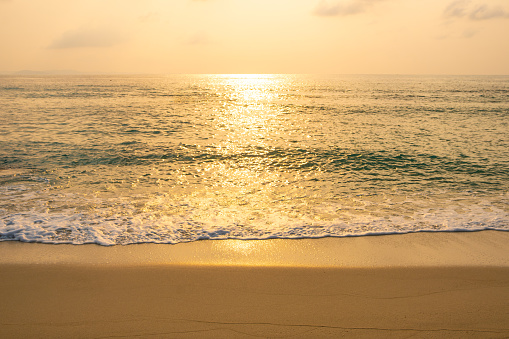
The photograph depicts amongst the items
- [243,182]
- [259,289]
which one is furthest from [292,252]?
[243,182]

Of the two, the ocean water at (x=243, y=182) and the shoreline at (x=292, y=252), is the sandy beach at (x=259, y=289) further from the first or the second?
the ocean water at (x=243, y=182)

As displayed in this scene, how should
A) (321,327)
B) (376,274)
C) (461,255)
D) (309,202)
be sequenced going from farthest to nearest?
(309,202)
(461,255)
(376,274)
(321,327)

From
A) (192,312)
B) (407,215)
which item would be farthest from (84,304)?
(407,215)

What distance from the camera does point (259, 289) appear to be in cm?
528

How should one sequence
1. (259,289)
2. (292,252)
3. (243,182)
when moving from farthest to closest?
1. (243,182)
2. (292,252)
3. (259,289)

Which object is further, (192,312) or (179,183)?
(179,183)

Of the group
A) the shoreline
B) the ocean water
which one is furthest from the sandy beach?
the ocean water

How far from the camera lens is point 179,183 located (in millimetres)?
12000

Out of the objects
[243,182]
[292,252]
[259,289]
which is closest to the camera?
[259,289]

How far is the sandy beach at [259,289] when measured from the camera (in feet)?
14.5

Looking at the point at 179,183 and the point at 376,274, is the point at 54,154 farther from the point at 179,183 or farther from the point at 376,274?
the point at 376,274

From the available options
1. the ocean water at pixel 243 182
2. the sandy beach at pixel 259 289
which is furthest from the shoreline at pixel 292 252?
the ocean water at pixel 243 182

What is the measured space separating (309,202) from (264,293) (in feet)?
17.0

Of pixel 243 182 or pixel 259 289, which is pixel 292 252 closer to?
pixel 259 289
